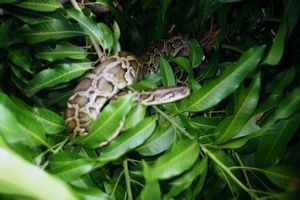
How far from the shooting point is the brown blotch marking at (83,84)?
2.15 m

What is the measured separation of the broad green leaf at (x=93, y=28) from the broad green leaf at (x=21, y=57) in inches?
14.6

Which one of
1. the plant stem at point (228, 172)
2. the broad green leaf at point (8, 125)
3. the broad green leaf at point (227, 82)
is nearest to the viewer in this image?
the broad green leaf at point (8, 125)

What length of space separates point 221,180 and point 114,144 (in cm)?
54

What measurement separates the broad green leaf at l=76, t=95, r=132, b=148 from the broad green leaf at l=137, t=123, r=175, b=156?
0.75 ft

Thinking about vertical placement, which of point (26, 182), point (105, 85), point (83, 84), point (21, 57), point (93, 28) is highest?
point (26, 182)

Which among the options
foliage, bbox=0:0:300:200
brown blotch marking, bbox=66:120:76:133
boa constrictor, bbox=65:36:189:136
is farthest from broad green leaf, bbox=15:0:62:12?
brown blotch marking, bbox=66:120:76:133

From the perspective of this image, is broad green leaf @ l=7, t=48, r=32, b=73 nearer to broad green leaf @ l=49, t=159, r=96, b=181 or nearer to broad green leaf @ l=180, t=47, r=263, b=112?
broad green leaf @ l=49, t=159, r=96, b=181

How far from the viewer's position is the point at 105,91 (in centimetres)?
244

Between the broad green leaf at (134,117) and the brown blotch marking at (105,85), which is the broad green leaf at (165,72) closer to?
the broad green leaf at (134,117)

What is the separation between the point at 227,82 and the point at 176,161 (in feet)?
1.60

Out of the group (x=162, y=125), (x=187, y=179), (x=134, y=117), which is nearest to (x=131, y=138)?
(x=134, y=117)

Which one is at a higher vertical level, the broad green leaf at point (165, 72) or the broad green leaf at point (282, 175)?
the broad green leaf at point (165, 72)

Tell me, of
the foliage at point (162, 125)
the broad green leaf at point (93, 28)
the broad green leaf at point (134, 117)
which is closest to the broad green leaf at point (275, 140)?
the foliage at point (162, 125)

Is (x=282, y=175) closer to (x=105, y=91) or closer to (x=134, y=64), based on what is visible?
(x=105, y=91)
